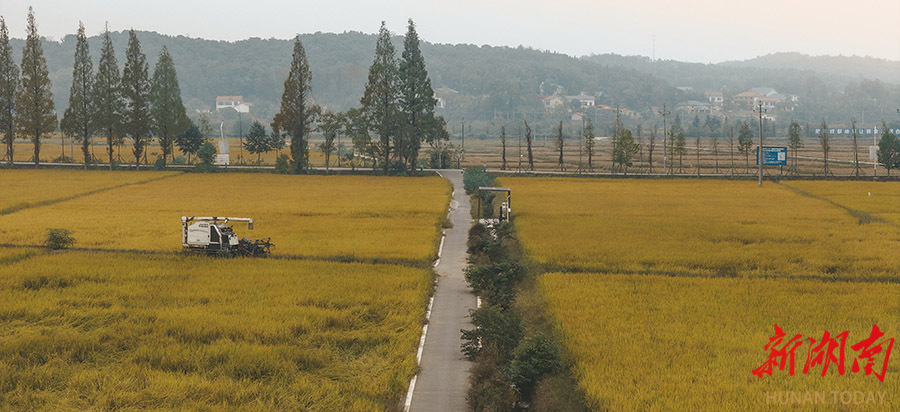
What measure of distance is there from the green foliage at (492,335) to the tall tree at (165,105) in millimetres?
73914

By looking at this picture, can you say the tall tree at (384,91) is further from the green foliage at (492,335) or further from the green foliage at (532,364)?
the green foliage at (532,364)

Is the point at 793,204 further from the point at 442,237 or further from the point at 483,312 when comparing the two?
the point at 483,312

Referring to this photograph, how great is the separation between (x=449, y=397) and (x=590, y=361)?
3.35 metres

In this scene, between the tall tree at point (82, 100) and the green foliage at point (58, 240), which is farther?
the tall tree at point (82, 100)

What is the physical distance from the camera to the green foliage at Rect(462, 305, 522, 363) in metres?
18.2

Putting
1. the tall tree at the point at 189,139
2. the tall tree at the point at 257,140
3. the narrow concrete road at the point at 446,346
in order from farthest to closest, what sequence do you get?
the tall tree at the point at 257,140
the tall tree at the point at 189,139
the narrow concrete road at the point at 446,346

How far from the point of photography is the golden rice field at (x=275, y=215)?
112ft

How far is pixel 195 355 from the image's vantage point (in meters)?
17.9

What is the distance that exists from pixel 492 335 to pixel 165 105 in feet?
251

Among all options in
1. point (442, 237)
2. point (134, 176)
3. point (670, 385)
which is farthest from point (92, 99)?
point (670, 385)

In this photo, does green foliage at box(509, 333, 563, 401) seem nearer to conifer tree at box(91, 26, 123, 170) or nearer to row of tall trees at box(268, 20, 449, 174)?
row of tall trees at box(268, 20, 449, 174)

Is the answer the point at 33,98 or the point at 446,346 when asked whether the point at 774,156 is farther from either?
the point at 33,98

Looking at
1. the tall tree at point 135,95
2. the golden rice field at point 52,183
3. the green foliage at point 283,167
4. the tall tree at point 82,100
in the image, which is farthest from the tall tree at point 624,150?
the tall tree at point 82,100

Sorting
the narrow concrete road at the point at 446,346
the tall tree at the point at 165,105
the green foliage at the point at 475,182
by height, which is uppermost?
the tall tree at the point at 165,105
